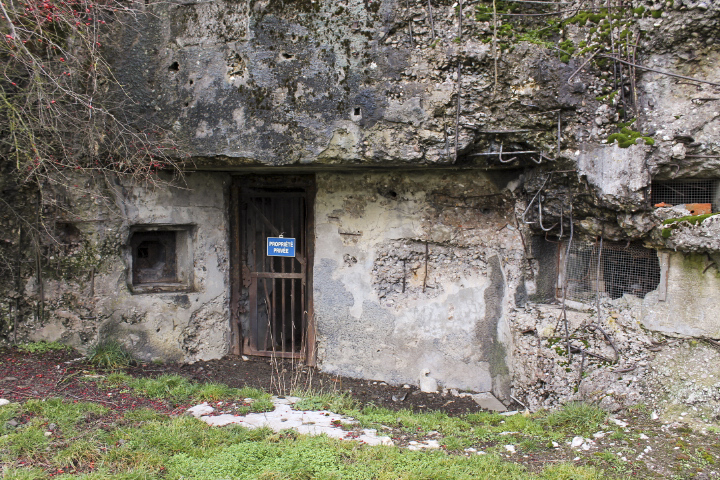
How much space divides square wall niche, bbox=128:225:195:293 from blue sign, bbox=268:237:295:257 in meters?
0.85

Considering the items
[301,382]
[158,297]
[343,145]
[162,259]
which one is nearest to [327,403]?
[301,382]

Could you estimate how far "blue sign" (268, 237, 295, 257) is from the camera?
547 centimetres

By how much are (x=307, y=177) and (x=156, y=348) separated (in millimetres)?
2400

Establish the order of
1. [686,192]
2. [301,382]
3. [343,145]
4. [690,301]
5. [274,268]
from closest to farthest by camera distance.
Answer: [690,301] < [686,192] < [343,145] < [301,382] < [274,268]

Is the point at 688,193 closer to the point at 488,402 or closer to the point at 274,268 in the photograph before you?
the point at 488,402

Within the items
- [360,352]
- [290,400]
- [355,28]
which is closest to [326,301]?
[360,352]

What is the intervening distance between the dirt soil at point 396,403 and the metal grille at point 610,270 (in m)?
1.00

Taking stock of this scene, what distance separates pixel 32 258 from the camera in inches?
194

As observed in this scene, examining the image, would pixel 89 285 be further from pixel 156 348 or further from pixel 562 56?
pixel 562 56

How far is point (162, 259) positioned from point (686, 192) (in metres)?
5.04

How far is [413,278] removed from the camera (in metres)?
5.18

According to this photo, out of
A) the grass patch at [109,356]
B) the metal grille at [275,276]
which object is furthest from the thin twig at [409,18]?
the grass patch at [109,356]

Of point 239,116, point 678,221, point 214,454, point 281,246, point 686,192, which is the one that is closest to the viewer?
point 214,454

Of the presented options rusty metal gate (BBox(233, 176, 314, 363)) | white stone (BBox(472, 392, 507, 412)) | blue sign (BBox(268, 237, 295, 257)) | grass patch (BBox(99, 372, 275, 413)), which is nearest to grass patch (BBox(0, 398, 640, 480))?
grass patch (BBox(99, 372, 275, 413))
